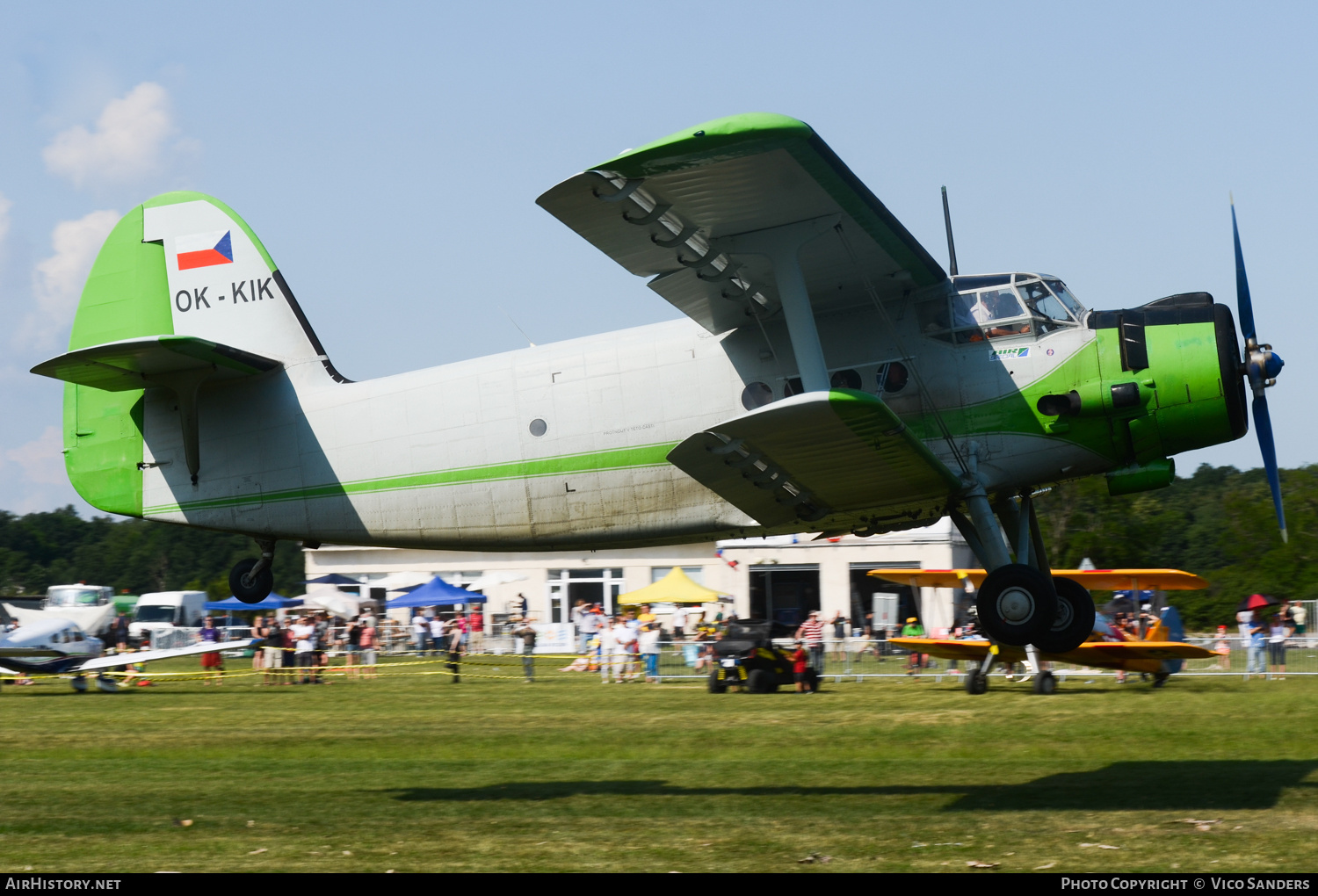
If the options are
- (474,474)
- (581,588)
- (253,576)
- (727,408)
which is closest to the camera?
(727,408)

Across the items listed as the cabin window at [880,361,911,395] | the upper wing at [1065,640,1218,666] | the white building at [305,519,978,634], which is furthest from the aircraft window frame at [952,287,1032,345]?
the white building at [305,519,978,634]

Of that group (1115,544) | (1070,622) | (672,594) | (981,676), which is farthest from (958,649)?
(1115,544)

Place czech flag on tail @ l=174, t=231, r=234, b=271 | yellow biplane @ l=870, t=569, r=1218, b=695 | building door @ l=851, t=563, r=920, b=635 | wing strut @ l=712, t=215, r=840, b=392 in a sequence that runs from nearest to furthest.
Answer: wing strut @ l=712, t=215, r=840, b=392 → czech flag on tail @ l=174, t=231, r=234, b=271 → yellow biplane @ l=870, t=569, r=1218, b=695 → building door @ l=851, t=563, r=920, b=635

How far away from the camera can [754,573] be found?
37.5 metres

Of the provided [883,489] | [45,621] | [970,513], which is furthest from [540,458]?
[45,621]

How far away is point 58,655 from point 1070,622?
2126 cm

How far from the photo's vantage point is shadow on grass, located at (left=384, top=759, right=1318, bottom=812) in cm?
964

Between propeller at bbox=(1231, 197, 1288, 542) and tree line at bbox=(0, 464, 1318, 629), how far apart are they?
53.3 inches

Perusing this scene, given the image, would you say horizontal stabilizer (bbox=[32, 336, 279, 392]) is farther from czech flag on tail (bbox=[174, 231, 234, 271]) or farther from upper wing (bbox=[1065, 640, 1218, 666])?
upper wing (bbox=[1065, 640, 1218, 666])

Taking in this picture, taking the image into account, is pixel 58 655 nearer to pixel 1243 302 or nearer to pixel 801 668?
pixel 801 668

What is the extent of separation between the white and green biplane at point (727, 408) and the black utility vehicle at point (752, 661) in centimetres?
974

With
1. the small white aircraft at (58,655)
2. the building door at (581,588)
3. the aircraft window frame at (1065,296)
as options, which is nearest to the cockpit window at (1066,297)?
the aircraft window frame at (1065,296)

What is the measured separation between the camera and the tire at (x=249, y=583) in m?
11.8
